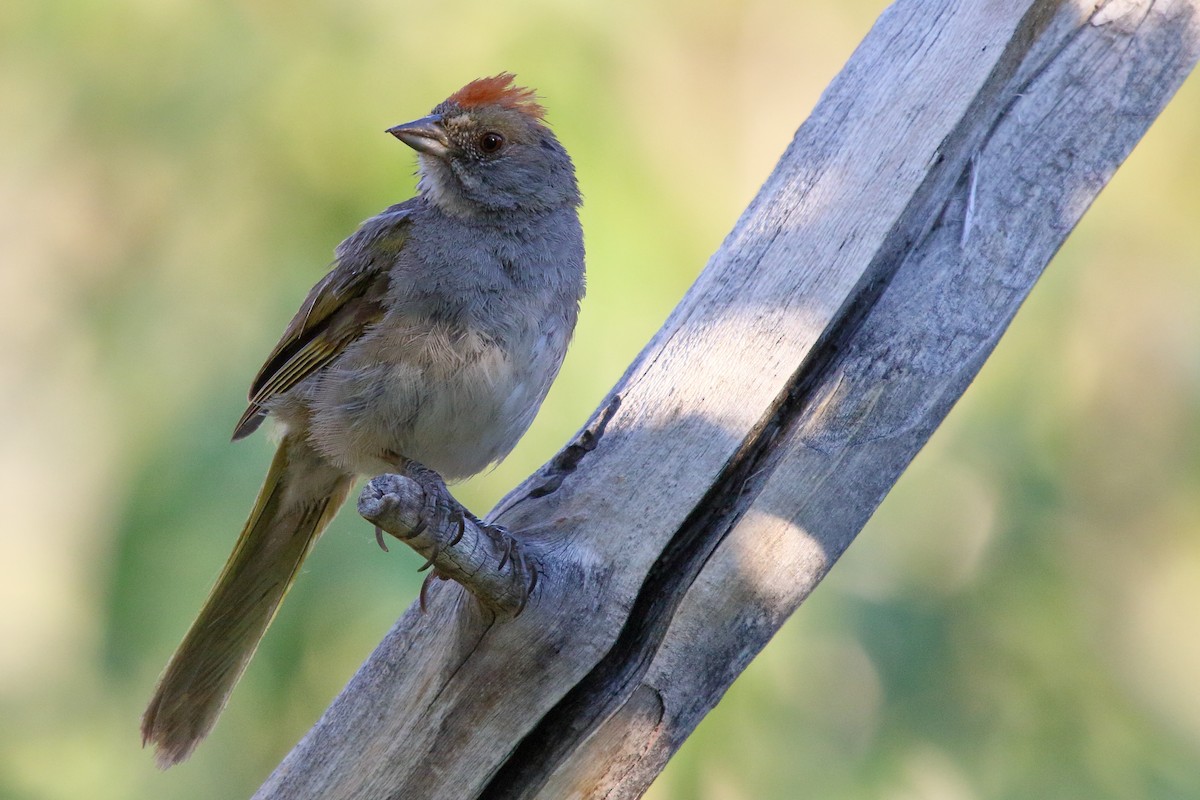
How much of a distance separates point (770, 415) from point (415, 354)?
109cm

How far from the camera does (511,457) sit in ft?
14.7

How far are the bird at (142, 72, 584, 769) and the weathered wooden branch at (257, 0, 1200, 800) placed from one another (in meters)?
0.52

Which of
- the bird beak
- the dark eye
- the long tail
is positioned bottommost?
the long tail

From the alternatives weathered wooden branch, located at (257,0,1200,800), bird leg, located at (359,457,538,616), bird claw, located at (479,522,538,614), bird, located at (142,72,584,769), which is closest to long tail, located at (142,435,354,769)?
bird, located at (142,72,584,769)

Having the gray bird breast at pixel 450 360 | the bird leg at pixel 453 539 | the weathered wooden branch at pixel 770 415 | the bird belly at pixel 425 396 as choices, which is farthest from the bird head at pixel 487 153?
the bird leg at pixel 453 539

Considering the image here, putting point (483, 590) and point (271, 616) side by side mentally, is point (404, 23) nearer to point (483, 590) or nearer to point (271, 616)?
point (271, 616)

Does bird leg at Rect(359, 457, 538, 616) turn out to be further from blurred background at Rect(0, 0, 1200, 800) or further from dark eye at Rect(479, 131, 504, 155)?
dark eye at Rect(479, 131, 504, 155)

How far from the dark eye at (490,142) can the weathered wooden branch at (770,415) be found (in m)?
1.09

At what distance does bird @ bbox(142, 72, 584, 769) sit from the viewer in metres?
3.58

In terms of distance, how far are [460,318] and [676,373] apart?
28.7 inches

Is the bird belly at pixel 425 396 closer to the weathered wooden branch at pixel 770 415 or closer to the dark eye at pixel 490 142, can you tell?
the weathered wooden branch at pixel 770 415

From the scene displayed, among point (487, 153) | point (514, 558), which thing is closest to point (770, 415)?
point (514, 558)

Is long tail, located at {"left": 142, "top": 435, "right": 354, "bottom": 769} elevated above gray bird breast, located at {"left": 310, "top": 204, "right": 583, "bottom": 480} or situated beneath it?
situated beneath

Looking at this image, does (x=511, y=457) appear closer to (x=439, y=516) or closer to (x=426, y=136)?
(x=426, y=136)
